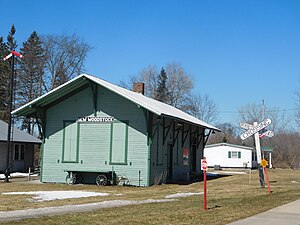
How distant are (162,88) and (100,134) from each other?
3943 cm

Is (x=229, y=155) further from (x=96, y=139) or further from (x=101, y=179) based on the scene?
(x=101, y=179)

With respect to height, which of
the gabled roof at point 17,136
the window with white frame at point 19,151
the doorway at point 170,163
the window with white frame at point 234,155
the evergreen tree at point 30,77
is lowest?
the doorway at point 170,163

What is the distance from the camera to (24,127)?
59.4 metres

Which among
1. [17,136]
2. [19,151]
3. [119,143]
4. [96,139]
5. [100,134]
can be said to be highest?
[17,136]

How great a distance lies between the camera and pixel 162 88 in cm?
6469

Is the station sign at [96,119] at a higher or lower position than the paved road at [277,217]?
higher

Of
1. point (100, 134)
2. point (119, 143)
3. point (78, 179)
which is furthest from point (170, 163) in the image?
point (78, 179)

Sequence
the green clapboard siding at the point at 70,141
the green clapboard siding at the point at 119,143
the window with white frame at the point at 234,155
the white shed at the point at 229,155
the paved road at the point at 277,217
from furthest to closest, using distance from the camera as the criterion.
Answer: the window with white frame at the point at 234,155
the white shed at the point at 229,155
the green clapboard siding at the point at 70,141
the green clapboard siding at the point at 119,143
the paved road at the point at 277,217

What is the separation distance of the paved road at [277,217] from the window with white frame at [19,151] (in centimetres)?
2852

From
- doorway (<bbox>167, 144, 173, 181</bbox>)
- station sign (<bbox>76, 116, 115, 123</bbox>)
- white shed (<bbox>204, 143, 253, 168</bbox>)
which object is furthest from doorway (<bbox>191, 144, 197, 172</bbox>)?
white shed (<bbox>204, 143, 253, 168</bbox>)

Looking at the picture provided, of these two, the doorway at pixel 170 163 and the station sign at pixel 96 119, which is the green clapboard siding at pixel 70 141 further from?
the doorway at pixel 170 163

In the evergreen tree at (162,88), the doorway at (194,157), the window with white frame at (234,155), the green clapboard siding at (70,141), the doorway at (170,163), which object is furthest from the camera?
the evergreen tree at (162,88)

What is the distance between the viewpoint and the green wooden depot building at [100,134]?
2489 centimetres

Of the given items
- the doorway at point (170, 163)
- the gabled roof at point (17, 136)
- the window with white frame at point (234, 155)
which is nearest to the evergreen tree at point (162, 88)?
the window with white frame at point (234, 155)
